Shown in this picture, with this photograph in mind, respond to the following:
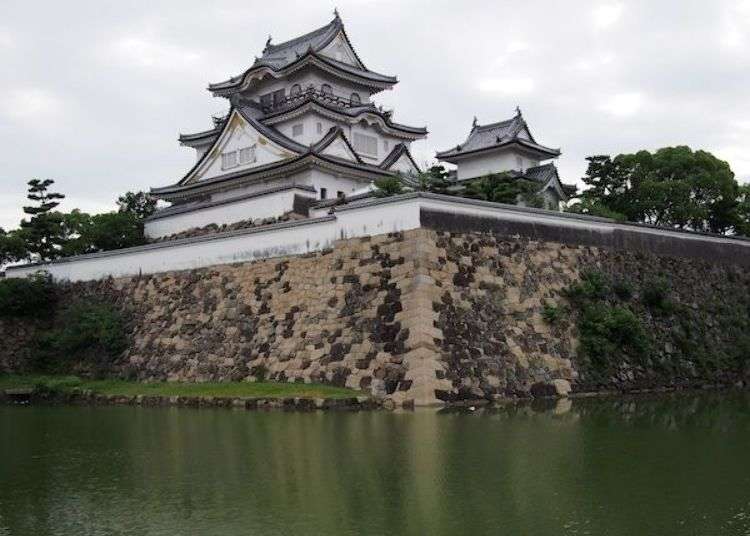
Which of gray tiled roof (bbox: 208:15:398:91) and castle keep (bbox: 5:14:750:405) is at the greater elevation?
gray tiled roof (bbox: 208:15:398:91)

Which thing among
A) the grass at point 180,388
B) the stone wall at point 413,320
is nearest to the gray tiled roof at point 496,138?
the stone wall at point 413,320

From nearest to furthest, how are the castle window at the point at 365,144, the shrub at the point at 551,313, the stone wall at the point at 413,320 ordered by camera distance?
the stone wall at the point at 413,320, the shrub at the point at 551,313, the castle window at the point at 365,144

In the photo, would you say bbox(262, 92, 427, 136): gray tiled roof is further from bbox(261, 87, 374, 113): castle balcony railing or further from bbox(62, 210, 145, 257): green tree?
bbox(62, 210, 145, 257): green tree

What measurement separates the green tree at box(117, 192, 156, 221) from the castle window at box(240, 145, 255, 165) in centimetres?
672

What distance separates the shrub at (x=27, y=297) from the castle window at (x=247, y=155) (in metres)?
8.47

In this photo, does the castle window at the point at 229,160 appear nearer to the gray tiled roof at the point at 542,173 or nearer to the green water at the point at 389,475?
the gray tiled roof at the point at 542,173

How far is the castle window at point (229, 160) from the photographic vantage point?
114ft

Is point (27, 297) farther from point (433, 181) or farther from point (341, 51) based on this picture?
point (341, 51)

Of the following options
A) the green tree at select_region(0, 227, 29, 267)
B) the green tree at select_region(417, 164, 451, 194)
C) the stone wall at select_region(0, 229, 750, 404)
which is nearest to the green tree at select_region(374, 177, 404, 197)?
the green tree at select_region(417, 164, 451, 194)

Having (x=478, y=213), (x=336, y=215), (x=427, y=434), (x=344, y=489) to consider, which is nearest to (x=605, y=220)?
(x=478, y=213)

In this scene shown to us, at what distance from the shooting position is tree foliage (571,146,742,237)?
3703 cm

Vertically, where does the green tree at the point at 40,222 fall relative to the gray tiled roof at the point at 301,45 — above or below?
below

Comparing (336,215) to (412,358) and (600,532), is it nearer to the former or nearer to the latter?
(412,358)

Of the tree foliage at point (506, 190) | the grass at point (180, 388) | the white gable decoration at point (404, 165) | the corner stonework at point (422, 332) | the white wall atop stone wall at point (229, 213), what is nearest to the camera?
the corner stonework at point (422, 332)
